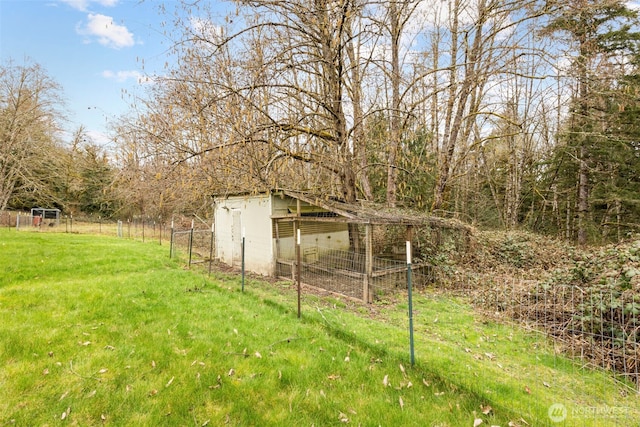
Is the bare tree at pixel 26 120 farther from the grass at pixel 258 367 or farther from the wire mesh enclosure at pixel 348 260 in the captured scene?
the wire mesh enclosure at pixel 348 260

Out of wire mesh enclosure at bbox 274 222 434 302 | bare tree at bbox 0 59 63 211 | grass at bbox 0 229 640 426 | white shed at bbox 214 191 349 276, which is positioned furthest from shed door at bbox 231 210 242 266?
bare tree at bbox 0 59 63 211

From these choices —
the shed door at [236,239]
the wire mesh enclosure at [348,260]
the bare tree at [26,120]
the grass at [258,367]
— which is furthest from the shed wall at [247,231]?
the bare tree at [26,120]

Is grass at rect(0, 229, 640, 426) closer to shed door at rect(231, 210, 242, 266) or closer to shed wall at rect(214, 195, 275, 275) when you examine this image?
shed wall at rect(214, 195, 275, 275)

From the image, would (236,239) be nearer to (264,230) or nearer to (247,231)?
(247,231)

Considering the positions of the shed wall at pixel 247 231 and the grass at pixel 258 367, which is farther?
the shed wall at pixel 247 231

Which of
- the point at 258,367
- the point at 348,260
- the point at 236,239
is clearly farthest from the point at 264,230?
the point at 258,367

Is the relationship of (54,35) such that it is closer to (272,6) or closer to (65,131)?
(272,6)

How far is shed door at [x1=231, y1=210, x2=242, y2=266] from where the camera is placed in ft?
37.1

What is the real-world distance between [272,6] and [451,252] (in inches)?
322

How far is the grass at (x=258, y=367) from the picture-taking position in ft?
8.59

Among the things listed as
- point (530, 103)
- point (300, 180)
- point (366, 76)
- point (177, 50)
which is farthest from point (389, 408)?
point (530, 103)

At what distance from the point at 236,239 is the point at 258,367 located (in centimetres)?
849

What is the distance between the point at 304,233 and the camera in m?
9.87

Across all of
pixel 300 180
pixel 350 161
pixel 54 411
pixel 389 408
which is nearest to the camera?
pixel 54 411
